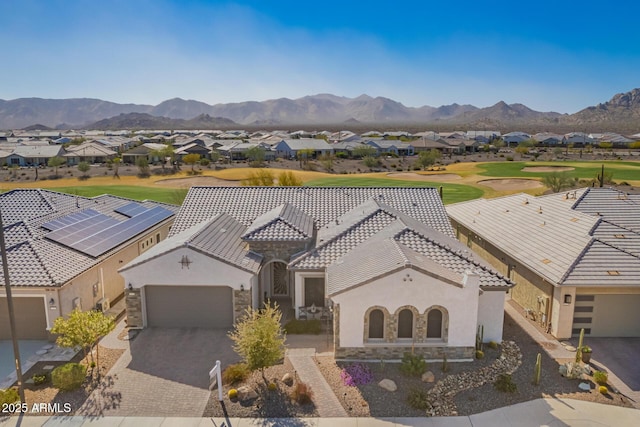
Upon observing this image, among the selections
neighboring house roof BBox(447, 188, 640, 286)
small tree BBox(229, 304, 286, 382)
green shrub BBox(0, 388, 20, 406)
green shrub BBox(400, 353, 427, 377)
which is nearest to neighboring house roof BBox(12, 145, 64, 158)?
neighboring house roof BBox(447, 188, 640, 286)

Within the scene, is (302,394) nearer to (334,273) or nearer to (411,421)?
(411,421)

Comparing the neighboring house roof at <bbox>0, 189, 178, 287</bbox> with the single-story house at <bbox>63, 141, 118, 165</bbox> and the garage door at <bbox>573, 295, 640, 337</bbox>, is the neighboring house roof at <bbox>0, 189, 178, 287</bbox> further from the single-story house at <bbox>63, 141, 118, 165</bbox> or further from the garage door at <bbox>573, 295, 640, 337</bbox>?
the single-story house at <bbox>63, 141, 118, 165</bbox>

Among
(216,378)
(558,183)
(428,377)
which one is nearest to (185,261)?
(216,378)

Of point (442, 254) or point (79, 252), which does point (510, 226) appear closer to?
point (442, 254)

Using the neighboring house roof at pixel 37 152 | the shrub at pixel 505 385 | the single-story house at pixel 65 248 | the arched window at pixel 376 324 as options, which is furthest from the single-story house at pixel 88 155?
the shrub at pixel 505 385

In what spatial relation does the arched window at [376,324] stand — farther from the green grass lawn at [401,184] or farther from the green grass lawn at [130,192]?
the green grass lawn at [130,192]

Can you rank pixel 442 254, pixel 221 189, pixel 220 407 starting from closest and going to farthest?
pixel 220 407 → pixel 442 254 → pixel 221 189


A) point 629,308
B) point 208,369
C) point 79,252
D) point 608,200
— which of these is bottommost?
point 208,369

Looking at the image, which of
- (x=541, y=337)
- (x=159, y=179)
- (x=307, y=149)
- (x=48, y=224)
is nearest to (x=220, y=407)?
(x=541, y=337)
